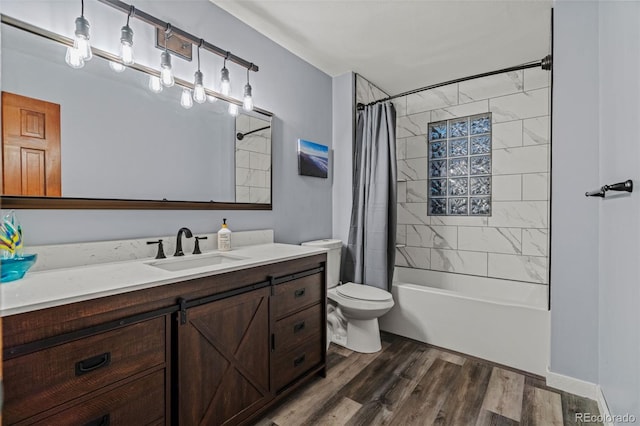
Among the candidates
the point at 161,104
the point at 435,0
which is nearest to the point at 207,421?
the point at 161,104

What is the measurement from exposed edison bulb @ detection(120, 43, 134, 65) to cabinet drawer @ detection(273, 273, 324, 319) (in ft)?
4.45

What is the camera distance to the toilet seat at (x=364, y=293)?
89.9 inches

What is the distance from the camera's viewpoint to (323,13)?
206cm

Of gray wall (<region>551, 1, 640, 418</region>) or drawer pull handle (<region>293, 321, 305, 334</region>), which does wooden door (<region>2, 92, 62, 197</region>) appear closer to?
drawer pull handle (<region>293, 321, 305, 334</region>)

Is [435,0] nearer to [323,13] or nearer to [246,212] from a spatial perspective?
[323,13]

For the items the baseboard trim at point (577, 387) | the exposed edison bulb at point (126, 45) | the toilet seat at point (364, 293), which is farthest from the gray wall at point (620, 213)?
the exposed edison bulb at point (126, 45)

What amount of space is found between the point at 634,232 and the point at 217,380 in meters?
1.83

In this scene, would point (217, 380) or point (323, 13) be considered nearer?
point (217, 380)

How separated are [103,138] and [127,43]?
468mm

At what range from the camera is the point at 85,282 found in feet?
3.59

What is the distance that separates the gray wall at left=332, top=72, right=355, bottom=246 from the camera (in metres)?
2.89

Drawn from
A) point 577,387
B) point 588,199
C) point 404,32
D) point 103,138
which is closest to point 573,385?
point 577,387

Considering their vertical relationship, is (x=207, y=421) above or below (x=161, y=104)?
below

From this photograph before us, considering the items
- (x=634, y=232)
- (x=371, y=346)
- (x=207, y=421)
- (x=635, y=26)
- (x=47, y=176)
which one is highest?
(x=635, y=26)
